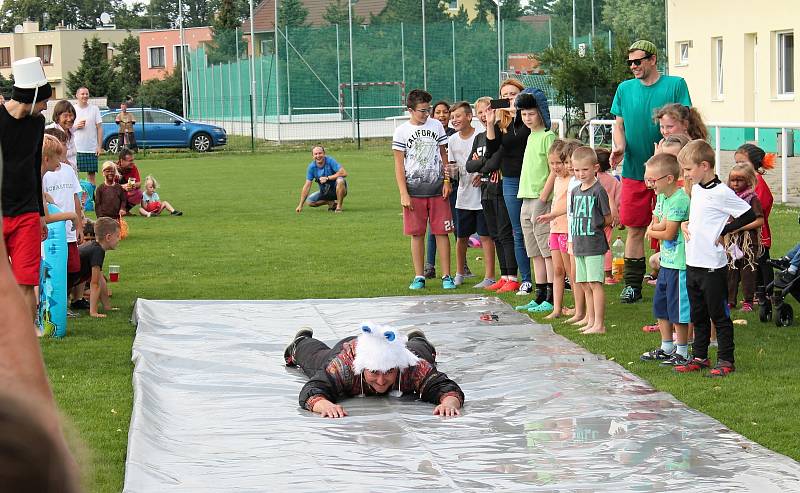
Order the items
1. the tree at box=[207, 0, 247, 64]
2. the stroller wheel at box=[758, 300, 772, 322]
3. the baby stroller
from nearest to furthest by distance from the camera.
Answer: the baby stroller, the stroller wheel at box=[758, 300, 772, 322], the tree at box=[207, 0, 247, 64]

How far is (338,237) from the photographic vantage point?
1611 cm

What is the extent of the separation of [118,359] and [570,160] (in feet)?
12.6

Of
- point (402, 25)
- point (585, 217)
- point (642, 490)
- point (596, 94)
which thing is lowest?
point (642, 490)

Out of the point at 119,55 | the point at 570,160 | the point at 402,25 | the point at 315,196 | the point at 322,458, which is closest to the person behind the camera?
the point at 322,458

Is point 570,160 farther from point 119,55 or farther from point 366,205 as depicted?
point 119,55

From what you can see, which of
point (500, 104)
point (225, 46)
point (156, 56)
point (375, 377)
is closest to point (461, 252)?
point (500, 104)

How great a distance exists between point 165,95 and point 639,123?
5750 cm

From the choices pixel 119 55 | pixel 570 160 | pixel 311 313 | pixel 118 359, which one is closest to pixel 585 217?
pixel 570 160

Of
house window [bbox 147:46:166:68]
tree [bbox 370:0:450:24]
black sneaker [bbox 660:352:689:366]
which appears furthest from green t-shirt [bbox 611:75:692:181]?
house window [bbox 147:46:166:68]

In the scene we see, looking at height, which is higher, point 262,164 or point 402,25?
point 402,25

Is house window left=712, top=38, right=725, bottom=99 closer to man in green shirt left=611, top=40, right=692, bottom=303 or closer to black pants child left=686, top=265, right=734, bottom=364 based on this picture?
man in green shirt left=611, top=40, right=692, bottom=303

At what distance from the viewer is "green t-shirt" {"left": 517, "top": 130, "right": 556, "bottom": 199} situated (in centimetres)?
993

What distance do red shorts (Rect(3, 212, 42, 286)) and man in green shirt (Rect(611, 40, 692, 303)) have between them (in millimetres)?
4620

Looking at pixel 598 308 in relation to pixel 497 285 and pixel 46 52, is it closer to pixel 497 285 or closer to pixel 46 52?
pixel 497 285
